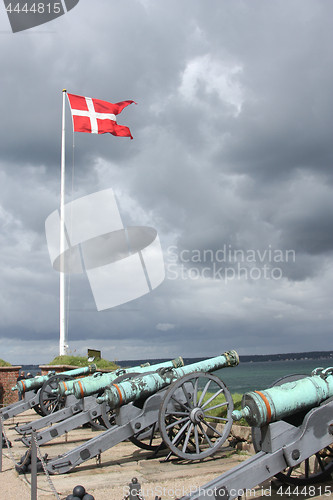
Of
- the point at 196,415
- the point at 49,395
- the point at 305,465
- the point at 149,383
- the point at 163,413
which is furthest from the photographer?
the point at 49,395

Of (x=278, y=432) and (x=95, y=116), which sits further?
(x=95, y=116)

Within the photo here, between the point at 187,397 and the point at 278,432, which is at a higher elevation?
the point at 187,397

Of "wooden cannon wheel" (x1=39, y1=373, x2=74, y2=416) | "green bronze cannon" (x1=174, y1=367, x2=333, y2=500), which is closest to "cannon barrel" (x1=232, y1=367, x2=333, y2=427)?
"green bronze cannon" (x1=174, y1=367, x2=333, y2=500)

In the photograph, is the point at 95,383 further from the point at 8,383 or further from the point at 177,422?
the point at 8,383

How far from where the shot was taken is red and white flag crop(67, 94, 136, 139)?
51.4 feet

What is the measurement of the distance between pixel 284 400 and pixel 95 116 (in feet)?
46.4

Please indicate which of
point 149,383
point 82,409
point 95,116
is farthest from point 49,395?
point 95,116

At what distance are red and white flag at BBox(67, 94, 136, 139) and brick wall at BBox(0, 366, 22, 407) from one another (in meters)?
9.53

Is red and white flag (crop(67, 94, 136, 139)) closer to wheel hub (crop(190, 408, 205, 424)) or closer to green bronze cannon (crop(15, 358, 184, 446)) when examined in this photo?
green bronze cannon (crop(15, 358, 184, 446))

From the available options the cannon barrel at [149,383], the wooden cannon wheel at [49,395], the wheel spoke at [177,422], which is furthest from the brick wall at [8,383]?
the wheel spoke at [177,422]

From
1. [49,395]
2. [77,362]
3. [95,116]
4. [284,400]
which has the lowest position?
[49,395]

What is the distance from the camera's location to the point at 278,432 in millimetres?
4133

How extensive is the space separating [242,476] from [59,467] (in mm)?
3276

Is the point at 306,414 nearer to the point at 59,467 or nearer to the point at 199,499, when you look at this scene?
the point at 199,499
